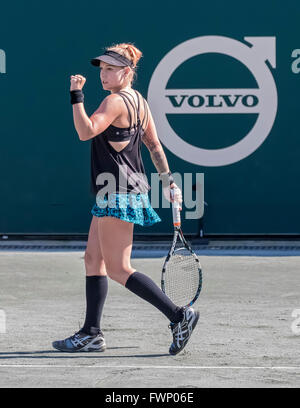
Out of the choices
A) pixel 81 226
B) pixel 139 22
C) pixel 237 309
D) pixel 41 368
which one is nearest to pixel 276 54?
pixel 139 22

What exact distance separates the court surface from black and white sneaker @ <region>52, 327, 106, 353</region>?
0.18 feet

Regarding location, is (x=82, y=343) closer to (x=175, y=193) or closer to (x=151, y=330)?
(x=151, y=330)

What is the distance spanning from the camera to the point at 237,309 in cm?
722

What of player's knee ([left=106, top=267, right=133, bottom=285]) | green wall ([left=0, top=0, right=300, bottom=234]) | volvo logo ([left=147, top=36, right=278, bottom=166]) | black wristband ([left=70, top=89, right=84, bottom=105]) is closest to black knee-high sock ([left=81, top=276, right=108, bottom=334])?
player's knee ([left=106, top=267, right=133, bottom=285])

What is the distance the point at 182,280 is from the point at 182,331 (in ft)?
1.49

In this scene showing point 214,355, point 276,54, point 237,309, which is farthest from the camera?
point 276,54

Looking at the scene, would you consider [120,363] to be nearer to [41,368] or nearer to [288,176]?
[41,368]

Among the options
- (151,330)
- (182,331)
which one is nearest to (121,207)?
(182,331)

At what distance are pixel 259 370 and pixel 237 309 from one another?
6.70 feet

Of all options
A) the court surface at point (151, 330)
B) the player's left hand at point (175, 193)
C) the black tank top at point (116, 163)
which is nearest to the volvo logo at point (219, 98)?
the court surface at point (151, 330)

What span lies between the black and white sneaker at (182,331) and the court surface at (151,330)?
7 cm

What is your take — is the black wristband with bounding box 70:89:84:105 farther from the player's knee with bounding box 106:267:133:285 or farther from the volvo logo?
the volvo logo

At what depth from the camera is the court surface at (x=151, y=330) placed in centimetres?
502

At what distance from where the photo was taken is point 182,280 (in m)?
5.90
